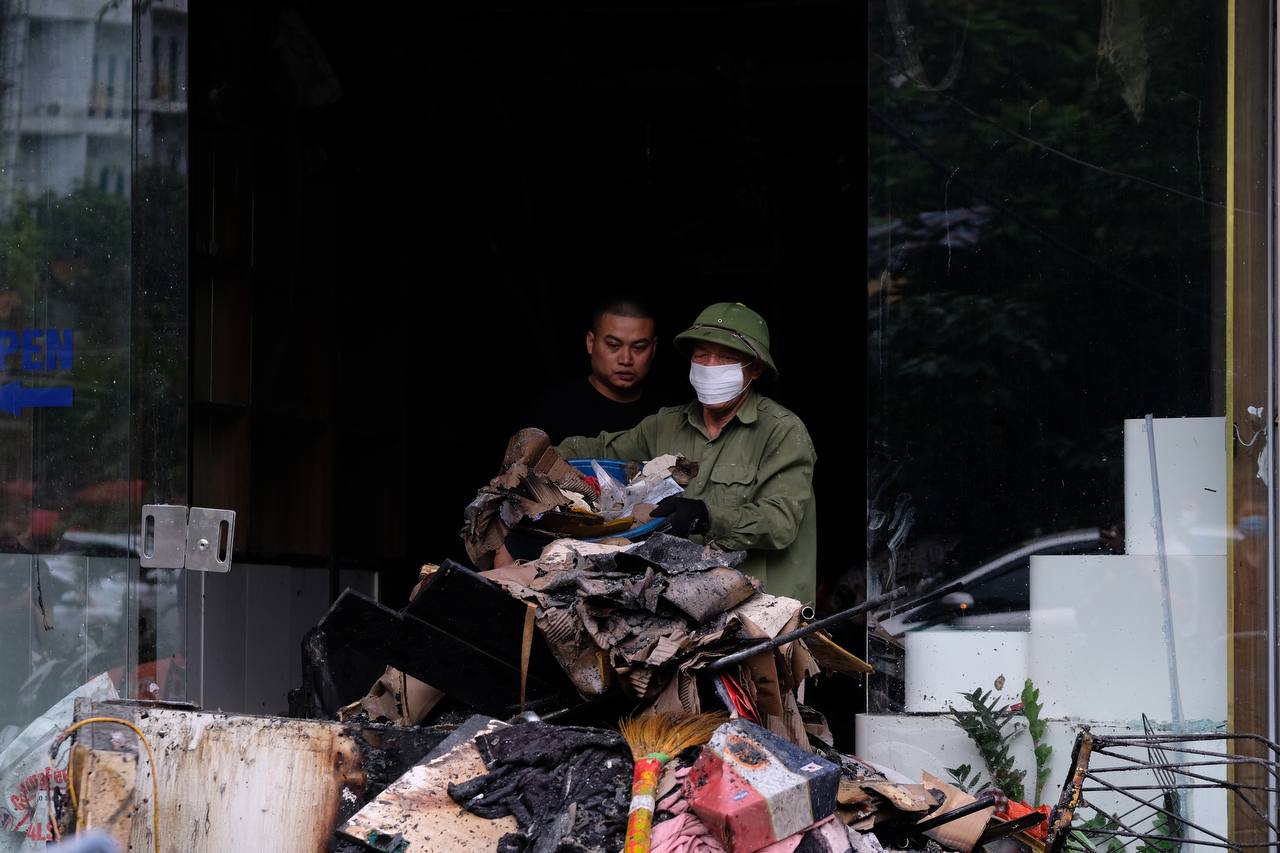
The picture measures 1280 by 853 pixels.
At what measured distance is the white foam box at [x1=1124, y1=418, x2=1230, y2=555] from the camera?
4.96 meters

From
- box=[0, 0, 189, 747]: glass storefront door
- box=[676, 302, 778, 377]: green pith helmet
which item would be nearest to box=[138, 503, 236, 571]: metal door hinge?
box=[0, 0, 189, 747]: glass storefront door

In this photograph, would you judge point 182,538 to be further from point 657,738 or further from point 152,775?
point 657,738

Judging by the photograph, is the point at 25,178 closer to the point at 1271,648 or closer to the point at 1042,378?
the point at 1042,378

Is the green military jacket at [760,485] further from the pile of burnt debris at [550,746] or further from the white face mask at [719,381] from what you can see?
the pile of burnt debris at [550,746]

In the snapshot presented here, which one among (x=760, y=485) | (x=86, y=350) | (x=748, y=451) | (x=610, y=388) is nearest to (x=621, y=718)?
(x=760, y=485)

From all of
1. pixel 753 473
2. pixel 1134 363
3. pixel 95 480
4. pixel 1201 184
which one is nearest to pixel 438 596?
pixel 95 480

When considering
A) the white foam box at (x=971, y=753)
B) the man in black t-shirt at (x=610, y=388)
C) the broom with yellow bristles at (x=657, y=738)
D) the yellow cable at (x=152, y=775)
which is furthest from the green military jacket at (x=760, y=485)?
the yellow cable at (x=152, y=775)

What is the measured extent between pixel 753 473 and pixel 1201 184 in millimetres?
2003

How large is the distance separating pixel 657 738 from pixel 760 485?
1.65 meters

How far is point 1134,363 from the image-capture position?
5148 mm

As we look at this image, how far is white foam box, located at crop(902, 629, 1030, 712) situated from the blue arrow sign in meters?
3.17

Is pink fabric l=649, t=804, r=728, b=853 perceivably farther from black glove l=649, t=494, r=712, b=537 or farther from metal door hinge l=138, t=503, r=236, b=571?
metal door hinge l=138, t=503, r=236, b=571

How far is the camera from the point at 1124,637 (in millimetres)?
5023

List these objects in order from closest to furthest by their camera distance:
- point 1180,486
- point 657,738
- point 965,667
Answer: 1. point 657,738
2. point 1180,486
3. point 965,667
